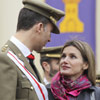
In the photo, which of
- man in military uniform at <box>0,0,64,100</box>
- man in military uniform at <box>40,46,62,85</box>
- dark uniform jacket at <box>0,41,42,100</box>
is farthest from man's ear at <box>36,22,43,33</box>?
man in military uniform at <box>40,46,62,85</box>

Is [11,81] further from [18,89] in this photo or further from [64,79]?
[64,79]

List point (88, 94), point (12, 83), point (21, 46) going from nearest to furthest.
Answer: point (12, 83) < point (21, 46) < point (88, 94)

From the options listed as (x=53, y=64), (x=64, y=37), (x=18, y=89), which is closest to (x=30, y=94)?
(x=18, y=89)

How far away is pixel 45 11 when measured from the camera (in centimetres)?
350

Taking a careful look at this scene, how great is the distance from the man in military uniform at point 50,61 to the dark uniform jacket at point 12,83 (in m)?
1.95

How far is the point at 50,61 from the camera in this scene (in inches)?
206

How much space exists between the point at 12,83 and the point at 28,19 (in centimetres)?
62

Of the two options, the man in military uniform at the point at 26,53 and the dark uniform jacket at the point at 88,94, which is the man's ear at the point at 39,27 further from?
the dark uniform jacket at the point at 88,94

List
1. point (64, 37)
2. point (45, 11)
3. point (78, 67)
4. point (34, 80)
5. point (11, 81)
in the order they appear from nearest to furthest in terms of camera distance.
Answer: point (11, 81), point (34, 80), point (45, 11), point (78, 67), point (64, 37)

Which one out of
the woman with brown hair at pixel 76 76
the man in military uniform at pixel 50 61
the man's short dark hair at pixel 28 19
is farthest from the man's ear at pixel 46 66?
the man's short dark hair at pixel 28 19

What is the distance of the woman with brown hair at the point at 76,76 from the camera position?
147 inches

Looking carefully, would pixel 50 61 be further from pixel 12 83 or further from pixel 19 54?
pixel 12 83

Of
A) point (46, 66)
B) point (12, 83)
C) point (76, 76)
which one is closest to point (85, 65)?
point (76, 76)

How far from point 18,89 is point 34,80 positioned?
0.19 metres
